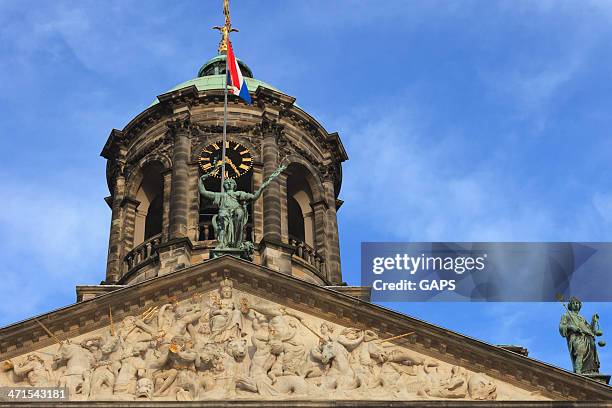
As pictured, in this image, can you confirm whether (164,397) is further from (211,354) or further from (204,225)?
(204,225)

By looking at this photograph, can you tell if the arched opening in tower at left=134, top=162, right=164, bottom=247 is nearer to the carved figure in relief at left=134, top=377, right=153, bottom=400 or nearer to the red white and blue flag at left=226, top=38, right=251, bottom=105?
the red white and blue flag at left=226, top=38, right=251, bottom=105

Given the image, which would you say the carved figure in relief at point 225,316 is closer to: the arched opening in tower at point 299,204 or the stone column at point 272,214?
the stone column at point 272,214

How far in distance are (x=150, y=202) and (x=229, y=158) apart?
2.02 meters

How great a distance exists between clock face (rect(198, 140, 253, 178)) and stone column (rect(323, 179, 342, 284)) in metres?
1.86

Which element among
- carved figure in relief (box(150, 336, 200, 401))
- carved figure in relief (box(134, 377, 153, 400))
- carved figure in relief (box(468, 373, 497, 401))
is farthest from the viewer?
carved figure in relief (box(468, 373, 497, 401))

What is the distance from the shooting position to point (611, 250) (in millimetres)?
23297

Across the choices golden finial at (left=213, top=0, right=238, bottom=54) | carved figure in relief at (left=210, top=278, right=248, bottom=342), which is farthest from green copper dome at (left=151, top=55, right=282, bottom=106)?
carved figure in relief at (left=210, top=278, right=248, bottom=342)

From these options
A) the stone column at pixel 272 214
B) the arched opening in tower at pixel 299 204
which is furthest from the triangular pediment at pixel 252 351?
the arched opening in tower at pixel 299 204

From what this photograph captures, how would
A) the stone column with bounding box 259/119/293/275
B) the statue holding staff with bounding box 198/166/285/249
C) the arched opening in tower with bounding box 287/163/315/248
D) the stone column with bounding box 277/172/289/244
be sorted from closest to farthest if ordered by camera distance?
the statue holding staff with bounding box 198/166/285/249 < the stone column with bounding box 259/119/293/275 < the stone column with bounding box 277/172/289/244 < the arched opening in tower with bounding box 287/163/315/248

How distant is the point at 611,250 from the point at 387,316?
5.65 m

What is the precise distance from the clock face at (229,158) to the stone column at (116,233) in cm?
200

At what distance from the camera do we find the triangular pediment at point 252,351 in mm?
19000

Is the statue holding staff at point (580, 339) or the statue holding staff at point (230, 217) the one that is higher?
the statue holding staff at point (230, 217)

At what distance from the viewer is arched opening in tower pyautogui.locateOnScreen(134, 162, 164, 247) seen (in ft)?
86.2
